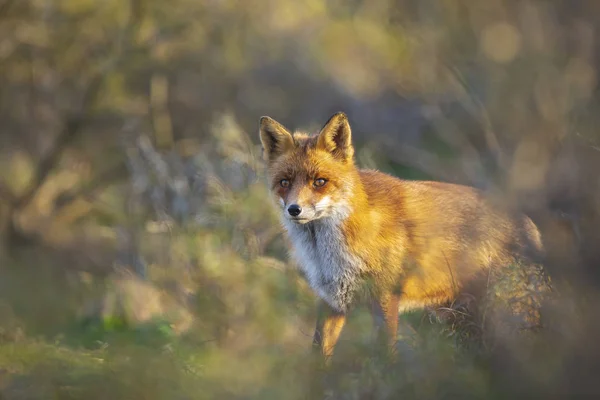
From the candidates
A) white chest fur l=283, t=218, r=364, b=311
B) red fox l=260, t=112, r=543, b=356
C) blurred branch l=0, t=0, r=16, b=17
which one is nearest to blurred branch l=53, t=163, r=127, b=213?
blurred branch l=0, t=0, r=16, b=17

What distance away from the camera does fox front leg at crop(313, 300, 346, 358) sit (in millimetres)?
6414

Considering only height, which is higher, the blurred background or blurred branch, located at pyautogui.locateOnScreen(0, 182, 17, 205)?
the blurred background

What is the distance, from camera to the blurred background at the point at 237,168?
491 centimetres

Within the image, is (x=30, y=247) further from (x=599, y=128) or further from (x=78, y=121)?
(x=599, y=128)

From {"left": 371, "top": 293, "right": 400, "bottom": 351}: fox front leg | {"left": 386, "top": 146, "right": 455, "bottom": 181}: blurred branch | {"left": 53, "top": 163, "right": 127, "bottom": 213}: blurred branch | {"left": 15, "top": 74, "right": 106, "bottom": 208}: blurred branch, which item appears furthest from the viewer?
{"left": 53, "top": 163, "right": 127, "bottom": 213}: blurred branch

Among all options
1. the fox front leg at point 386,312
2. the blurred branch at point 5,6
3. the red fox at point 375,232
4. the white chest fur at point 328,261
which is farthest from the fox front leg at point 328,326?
the blurred branch at point 5,6

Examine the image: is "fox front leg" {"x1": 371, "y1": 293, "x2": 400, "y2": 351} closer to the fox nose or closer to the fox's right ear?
the fox nose

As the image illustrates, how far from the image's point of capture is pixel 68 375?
6.67 metres

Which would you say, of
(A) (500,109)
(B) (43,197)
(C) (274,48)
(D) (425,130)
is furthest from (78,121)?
(A) (500,109)

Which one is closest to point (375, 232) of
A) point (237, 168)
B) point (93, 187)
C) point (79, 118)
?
point (237, 168)

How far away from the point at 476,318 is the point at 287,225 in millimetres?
1967

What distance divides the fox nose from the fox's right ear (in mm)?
703

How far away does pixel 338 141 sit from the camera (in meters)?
6.85

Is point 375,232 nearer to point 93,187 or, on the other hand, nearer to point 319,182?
point 319,182
